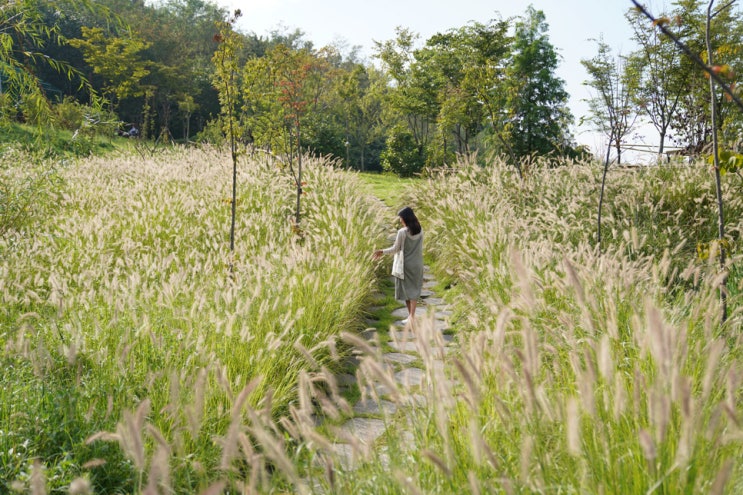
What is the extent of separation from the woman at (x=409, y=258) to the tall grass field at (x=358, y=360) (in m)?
0.48

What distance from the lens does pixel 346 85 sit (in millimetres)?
26141

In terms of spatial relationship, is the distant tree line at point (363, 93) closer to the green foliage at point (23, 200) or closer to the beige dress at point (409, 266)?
the green foliage at point (23, 200)

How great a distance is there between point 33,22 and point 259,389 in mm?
4670

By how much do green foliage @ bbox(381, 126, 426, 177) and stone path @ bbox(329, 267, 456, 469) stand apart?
16.5 meters

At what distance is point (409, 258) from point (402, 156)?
1898 cm

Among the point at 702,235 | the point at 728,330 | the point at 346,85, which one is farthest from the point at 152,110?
the point at 728,330

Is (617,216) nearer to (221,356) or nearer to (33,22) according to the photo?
(221,356)

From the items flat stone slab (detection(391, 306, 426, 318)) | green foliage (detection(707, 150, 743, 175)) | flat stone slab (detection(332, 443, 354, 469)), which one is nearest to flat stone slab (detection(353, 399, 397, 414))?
flat stone slab (detection(332, 443, 354, 469))

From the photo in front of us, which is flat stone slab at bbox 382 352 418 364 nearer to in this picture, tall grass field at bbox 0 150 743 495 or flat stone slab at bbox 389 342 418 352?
flat stone slab at bbox 389 342 418 352

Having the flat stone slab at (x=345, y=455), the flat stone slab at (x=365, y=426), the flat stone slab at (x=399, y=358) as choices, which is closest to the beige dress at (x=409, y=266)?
the flat stone slab at (x=399, y=358)

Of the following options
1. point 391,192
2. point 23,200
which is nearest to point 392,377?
point 23,200

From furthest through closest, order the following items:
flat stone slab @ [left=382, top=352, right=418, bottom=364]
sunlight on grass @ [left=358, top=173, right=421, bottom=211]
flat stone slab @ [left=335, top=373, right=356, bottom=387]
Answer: sunlight on grass @ [left=358, top=173, right=421, bottom=211]
flat stone slab @ [left=382, top=352, right=418, bottom=364]
flat stone slab @ [left=335, top=373, right=356, bottom=387]

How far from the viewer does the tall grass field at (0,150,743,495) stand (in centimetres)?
154

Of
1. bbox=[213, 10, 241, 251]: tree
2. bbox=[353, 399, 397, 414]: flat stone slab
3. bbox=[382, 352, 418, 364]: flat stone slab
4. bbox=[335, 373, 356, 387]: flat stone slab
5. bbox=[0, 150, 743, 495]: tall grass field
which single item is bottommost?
bbox=[335, 373, 356, 387]: flat stone slab
